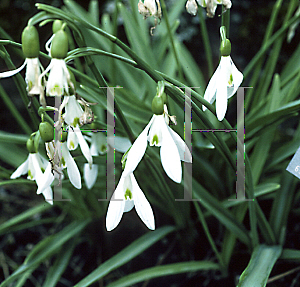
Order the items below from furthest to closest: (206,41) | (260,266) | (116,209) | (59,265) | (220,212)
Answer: (206,41) → (59,265) → (220,212) → (260,266) → (116,209)

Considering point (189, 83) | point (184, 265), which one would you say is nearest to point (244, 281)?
point (184, 265)

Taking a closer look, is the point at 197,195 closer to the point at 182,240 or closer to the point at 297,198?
the point at 182,240

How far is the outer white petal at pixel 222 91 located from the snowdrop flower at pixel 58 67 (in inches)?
8.7

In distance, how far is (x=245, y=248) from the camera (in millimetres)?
869

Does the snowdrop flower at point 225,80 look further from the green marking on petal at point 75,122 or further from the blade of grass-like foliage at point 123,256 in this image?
the blade of grass-like foliage at point 123,256

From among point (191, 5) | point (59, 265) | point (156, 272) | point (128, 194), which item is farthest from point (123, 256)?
point (191, 5)

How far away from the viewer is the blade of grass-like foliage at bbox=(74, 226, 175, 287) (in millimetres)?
667

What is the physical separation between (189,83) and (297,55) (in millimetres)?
360

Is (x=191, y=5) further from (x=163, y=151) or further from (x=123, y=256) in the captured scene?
(x=123, y=256)

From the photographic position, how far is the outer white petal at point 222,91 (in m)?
0.46

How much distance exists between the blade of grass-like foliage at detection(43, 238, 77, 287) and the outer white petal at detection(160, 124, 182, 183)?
0.54m

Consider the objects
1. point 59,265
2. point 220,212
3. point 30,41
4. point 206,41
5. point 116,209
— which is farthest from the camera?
point 206,41

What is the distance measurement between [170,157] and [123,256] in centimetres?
41

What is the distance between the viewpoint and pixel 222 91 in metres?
0.47
